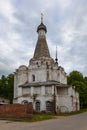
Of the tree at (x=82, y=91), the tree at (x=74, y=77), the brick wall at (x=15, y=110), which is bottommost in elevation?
the brick wall at (x=15, y=110)

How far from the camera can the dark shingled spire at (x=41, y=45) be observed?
59.6m

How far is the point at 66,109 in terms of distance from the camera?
51.5 m

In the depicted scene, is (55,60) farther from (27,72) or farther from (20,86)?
(20,86)

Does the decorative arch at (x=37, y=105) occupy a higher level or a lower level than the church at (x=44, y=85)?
lower

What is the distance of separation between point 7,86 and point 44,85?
86.8ft

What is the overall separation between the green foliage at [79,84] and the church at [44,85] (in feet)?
26.7

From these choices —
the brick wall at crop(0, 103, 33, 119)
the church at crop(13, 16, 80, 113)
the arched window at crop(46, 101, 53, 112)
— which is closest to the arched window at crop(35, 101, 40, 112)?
the church at crop(13, 16, 80, 113)

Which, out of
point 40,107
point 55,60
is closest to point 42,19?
point 55,60

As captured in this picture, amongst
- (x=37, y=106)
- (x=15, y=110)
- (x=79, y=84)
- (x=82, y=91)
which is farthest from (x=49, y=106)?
(x=79, y=84)

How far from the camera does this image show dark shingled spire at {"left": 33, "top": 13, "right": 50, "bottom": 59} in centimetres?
5957

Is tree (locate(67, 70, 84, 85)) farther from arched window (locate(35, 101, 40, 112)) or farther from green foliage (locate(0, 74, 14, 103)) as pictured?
arched window (locate(35, 101, 40, 112))

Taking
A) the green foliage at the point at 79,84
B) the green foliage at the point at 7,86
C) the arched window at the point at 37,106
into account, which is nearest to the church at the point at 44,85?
the arched window at the point at 37,106

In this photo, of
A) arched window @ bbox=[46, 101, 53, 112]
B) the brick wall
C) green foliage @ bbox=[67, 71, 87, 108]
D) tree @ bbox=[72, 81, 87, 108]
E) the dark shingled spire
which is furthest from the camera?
green foliage @ bbox=[67, 71, 87, 108]

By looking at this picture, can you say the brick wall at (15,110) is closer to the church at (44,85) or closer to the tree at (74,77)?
the church at (44,85)
